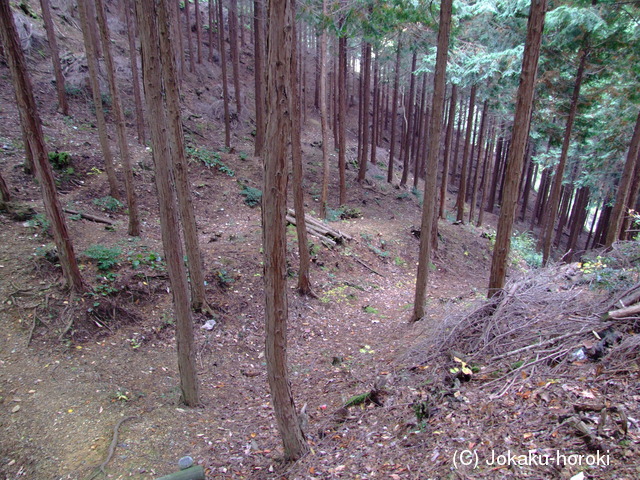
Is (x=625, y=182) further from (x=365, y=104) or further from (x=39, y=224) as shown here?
(x=39, y=224)

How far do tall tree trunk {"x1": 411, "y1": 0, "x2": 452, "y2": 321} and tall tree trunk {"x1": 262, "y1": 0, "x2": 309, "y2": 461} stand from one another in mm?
4528

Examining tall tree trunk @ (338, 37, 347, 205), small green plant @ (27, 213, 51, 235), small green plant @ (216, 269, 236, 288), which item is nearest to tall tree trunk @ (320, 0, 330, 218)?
tall tree trunk @ (338, 37, 347, 205)

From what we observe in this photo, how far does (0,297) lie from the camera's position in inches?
249

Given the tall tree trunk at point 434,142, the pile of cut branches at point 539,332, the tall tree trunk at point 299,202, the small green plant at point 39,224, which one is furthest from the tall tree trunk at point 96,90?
the pile of cut branches at point 539,332

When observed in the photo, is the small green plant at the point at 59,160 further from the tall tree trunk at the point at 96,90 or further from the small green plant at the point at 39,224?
the small green plant at the point at 39,224

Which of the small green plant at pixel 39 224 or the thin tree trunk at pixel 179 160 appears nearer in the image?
the thin tree trunk at pixel 179 160

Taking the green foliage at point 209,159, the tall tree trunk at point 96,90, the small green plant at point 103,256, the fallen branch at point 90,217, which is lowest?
the small green plant at point 103,256

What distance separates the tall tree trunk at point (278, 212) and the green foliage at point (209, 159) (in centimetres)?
1373

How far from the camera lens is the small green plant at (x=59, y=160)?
11.9 meters

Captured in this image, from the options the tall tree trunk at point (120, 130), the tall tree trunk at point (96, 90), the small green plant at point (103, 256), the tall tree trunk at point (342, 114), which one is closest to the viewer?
the small green plant at point (103, 256)

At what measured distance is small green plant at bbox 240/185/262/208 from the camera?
14953 millimetres

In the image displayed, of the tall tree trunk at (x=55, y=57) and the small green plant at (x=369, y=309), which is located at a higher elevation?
the tall tree trunk at (x=55, y=57)

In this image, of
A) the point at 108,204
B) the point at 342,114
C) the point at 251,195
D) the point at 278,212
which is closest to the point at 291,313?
the point at 278,212

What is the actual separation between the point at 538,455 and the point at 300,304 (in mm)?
6884
